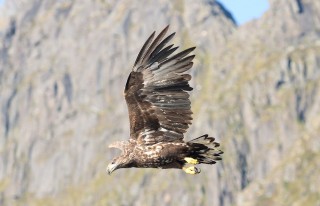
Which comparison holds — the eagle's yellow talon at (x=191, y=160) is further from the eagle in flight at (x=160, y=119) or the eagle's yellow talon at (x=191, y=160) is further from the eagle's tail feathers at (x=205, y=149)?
the eagle's tail feathers at (x=205, y=149)

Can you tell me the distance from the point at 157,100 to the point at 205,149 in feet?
7.58

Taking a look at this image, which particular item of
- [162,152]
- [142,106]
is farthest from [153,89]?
[162,152]

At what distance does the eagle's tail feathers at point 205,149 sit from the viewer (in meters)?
22.2

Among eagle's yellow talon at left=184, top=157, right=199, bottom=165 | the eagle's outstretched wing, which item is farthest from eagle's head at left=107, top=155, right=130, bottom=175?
eagle's yellow talon at left=184, top=157, right=199, bottom=165

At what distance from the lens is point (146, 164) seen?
22312 millimetres

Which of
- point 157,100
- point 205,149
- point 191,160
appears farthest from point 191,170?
point 157,100

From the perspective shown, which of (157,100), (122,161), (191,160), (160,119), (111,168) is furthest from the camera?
(160,119)

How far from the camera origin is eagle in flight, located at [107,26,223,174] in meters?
22.0

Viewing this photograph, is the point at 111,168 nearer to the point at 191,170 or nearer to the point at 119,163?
the point at 119,163

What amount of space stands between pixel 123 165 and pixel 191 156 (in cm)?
229

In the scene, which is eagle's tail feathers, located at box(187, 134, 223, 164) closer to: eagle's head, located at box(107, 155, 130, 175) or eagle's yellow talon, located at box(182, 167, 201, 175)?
eagle's yellow talon, located at box(182, 167, 201, 175)

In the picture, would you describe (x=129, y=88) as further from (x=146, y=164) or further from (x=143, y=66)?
(x=146, y=164)

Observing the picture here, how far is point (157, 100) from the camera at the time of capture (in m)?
22.7

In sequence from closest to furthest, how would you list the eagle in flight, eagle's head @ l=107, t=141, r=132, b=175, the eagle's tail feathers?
1. eagle's head @ l=107, t=141, r=132, b=175
2. the eagle in flight
3. the eagle's tail feathers
